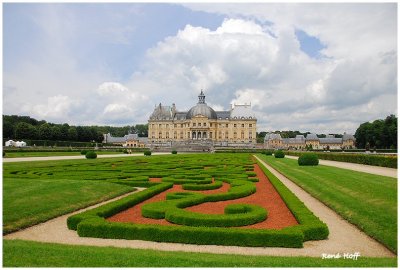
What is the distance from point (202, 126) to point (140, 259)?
80.4 m

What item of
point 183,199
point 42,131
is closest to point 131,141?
point 42,131

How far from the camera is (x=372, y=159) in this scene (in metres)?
23.9

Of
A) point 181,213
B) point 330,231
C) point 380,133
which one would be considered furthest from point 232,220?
point 380,133

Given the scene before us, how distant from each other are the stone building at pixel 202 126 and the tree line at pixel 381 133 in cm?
2369

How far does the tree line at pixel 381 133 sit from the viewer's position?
191ft

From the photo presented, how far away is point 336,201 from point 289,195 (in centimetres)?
123

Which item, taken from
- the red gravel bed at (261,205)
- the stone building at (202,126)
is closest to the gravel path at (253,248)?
the red gravel bed at (261,205)

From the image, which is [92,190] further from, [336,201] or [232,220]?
[336,201]

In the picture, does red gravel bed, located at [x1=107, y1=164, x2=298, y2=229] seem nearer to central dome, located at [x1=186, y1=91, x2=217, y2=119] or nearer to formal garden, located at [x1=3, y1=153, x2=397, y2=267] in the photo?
formal garden, located at [x1=3, y1=153, x2=397, y2=267]

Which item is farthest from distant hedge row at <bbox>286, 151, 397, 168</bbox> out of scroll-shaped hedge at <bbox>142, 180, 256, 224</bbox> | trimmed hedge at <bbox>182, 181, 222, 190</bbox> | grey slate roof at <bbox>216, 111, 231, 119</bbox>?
grey slate roof at <bbox>216, 111, 231, 119</bbox>

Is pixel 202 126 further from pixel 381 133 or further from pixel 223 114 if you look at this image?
pixel 381 133

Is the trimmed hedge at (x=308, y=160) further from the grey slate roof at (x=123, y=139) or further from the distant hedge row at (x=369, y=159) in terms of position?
the grey slate roof at (x=123, y=139)

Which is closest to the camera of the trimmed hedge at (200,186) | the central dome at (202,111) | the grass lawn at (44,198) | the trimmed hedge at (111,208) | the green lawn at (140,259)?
the green lawn at (140,259)

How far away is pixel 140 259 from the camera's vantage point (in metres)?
5.31
